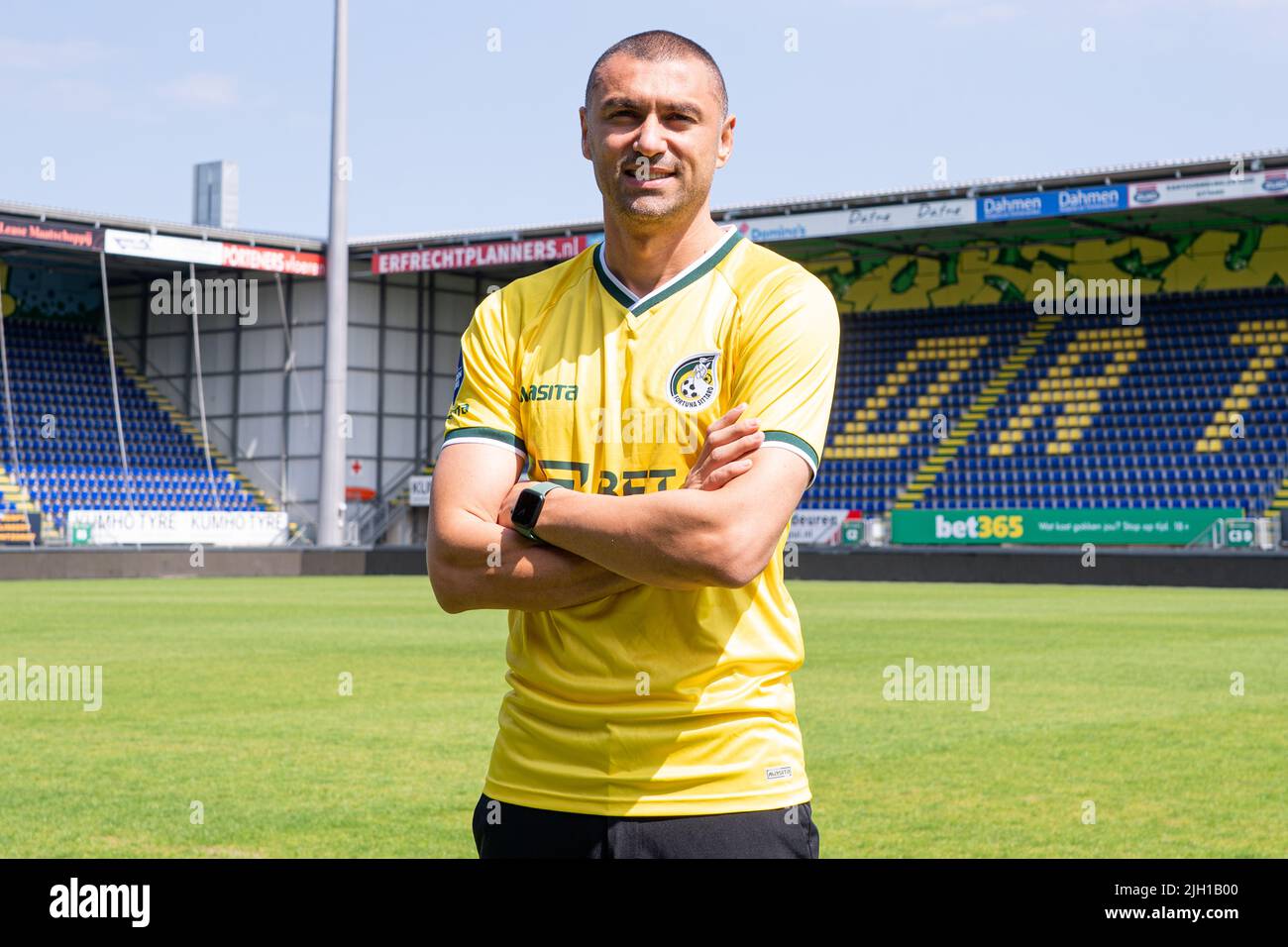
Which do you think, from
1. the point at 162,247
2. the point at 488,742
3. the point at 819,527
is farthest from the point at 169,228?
the point at 488,742

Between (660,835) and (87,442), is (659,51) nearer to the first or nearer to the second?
(660,835)

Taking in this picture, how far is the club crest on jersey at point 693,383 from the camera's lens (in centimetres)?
278

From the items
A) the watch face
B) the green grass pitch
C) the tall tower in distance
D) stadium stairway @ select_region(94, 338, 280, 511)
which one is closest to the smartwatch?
the watch face

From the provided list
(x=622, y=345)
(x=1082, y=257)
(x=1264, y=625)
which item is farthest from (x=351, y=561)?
(x=622, y=345)

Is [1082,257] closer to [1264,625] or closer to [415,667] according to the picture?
[1264,625]

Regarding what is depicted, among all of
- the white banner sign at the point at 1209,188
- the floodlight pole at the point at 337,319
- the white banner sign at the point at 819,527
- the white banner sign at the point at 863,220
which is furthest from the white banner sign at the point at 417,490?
the white banner sign at the point at 1209,188

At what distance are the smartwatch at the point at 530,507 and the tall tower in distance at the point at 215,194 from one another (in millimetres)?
50974

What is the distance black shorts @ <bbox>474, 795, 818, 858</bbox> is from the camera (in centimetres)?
257

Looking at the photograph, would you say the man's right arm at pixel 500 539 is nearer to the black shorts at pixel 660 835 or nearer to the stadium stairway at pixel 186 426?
the black shorts at pixel 660 835

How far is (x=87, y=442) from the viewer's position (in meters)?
43.2

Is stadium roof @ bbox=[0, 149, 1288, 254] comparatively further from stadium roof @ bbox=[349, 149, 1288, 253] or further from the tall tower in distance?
the tall tower in distance

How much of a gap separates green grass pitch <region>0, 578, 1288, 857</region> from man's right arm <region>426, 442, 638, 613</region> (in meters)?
3.79

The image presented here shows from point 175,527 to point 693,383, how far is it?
3831 centimetres

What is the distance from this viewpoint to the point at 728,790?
2.59m
